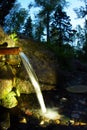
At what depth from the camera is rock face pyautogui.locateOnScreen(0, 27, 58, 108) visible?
7.10 metres

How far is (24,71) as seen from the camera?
9.65 m

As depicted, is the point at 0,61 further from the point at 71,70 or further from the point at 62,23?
the point at 62,23

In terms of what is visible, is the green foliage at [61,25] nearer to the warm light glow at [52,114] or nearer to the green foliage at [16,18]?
the green foliage at [16,18]

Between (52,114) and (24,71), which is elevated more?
(24,71)

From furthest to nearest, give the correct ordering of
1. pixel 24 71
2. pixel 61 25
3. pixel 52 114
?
pixel 61 25
pixel 24 71
pixel 52 114

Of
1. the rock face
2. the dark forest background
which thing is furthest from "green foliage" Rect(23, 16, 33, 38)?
the rock face

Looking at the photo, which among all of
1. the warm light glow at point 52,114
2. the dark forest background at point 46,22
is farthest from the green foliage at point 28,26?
the warm light glow at point 52,114

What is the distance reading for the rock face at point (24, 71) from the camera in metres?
7.10

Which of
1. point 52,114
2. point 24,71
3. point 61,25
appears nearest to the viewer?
point 52,114

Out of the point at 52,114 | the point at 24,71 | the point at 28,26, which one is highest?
the point at 28,26

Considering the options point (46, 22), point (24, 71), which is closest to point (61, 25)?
point (46, 22)

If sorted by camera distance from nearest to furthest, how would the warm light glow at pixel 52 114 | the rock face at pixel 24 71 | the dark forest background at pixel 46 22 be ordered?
1. the rock face at pixel 24 71
2. the warm light glow at pixel 52 114
3. the dark forest background at pixel 46 22

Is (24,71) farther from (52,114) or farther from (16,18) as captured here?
(16,18)

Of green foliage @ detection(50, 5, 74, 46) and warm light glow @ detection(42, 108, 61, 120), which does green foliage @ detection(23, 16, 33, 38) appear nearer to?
green foliage @ detection(50, 5, 74, 46)
